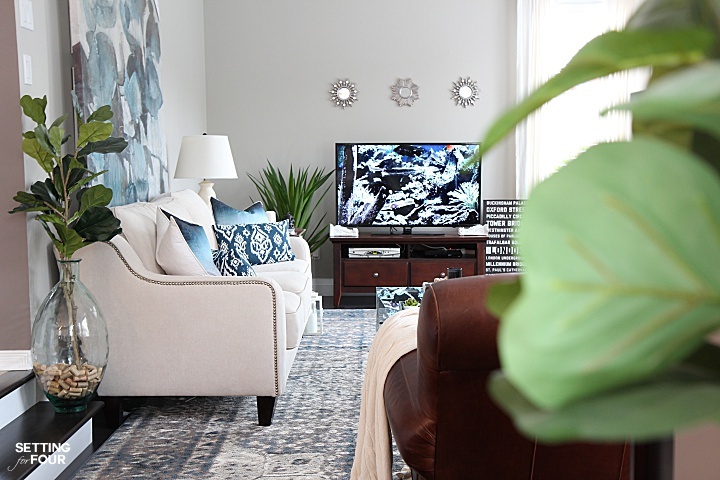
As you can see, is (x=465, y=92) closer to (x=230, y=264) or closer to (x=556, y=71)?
(x=556, y=71)

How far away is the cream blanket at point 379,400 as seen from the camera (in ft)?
7.00

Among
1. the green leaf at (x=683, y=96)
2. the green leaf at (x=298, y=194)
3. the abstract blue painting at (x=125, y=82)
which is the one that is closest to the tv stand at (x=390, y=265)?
the green leaf at (x=298, y=194)

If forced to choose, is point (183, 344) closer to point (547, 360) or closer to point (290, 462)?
point (290, 462)

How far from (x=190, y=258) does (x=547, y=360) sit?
332cm

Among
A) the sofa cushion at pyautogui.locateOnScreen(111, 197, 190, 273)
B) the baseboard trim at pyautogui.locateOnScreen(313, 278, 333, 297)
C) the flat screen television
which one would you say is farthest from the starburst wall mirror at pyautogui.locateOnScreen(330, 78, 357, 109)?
the sofa cushion at pyautogui.locateOnScreen(111, 197, 190, 273)

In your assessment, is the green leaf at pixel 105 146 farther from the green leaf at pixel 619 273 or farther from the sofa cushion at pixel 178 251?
the green leaf at pixel 619 273

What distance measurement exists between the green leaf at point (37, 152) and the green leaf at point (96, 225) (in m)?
0.22

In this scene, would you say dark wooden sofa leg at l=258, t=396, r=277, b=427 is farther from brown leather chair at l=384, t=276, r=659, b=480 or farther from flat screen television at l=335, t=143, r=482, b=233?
flat screen television at l=335, t=143, r=482, b=233

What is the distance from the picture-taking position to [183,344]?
3.18 meters

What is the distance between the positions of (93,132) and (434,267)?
3.78 meters

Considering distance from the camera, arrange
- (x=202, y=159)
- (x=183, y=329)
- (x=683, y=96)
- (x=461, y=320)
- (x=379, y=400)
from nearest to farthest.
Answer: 1. (x=683, y=96)
2. (x=461, y=320)
3. (x=379, y=400)
4. (x=183, y=329)
5. (x=202, y=159)

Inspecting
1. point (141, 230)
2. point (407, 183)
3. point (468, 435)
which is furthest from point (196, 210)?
point (468, 435)

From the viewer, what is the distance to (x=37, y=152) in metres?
2.83

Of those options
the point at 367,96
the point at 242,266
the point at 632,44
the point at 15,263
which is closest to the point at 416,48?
the point at 367,96
